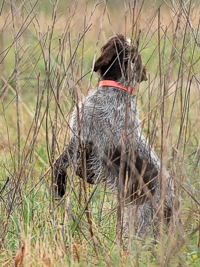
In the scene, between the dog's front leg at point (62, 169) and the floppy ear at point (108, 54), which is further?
the floppy ear at point (108, 54)

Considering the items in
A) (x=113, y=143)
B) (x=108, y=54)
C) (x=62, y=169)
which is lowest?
(x=62, y=169)

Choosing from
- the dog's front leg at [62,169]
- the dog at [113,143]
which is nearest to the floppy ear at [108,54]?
the dog at [113,143]

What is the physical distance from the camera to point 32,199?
3.87 m

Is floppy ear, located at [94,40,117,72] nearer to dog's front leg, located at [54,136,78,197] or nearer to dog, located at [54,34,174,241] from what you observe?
dog, located at [54,34,174,241]

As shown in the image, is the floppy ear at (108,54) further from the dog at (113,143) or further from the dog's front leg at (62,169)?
the dog's front leg at (62,169)

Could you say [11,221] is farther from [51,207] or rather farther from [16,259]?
[16,259]

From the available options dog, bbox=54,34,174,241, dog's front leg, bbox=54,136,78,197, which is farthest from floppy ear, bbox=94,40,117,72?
dog's front leg, bbox=54,136,78,197

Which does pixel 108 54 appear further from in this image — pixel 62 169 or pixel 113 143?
pixel 62 169

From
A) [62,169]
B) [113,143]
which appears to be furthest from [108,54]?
[62,169]

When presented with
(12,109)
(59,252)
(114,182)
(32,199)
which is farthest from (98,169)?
(12,109)

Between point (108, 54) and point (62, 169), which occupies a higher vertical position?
point (108, 54)

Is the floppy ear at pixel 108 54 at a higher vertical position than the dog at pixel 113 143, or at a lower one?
higher

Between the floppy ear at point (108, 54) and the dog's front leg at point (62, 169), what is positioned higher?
the floppy ear at point (108, 54)

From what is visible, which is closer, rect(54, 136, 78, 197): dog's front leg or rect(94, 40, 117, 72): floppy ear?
rect(54, 136, 78, 197): dog's front leg
